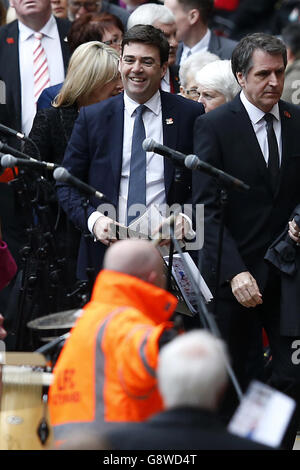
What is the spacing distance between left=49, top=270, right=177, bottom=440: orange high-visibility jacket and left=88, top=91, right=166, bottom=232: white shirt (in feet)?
6.74

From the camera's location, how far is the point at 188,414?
4047 mm

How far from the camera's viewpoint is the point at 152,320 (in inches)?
204

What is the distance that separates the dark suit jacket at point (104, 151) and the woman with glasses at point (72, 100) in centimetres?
42

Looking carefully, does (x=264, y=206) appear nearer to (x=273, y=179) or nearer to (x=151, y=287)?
(x=273, y=179)

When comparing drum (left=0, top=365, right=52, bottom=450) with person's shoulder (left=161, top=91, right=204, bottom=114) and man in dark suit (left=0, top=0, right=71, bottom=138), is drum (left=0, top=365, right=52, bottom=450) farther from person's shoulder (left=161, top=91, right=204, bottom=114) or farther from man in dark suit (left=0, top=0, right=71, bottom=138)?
man in dark suit (left=0, top=0, right=71, bottom=138)

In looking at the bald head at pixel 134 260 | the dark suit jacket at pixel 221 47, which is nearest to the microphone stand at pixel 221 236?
the bald head at pixel 134 260

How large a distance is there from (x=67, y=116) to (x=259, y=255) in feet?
5.33

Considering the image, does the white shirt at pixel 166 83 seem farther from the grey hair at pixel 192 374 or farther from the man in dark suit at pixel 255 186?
the grey hair at pixel 192 374

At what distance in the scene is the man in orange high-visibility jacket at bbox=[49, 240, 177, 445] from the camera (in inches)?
190

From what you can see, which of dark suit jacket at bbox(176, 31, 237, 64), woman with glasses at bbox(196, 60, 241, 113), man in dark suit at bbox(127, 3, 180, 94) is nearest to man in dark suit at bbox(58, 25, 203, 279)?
woman with glasses at bbox(196, 60, 241, 113)

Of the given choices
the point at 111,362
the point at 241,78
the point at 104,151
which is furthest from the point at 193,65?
the point at 111,362

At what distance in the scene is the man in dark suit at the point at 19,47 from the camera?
27.6 ft

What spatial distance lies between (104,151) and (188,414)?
10.9 feet
